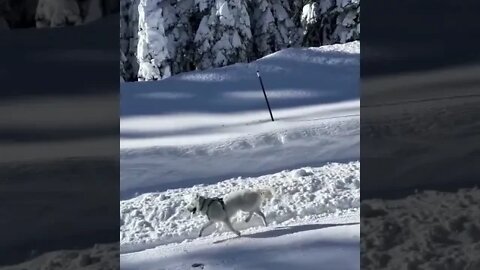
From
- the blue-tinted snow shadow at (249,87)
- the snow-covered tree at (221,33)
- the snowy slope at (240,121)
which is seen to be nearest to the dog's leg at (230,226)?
the snowy slope at (240,121)

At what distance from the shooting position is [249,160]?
6938 mm

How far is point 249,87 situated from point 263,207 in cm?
308

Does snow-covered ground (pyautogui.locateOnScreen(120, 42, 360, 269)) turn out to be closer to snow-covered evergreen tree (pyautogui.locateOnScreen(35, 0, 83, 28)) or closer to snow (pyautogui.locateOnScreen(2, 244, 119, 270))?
snow (pyautogui.locateOnScreen(2, 244, 119, 270))

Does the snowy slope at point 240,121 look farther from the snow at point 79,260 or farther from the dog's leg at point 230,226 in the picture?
the snow at point 79,260

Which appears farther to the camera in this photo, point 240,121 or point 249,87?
point 249,87

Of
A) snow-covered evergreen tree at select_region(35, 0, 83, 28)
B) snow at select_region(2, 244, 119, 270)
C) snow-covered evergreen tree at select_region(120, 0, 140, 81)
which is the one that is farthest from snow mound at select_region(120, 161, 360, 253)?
snow-covered evergreen tree at select_region(35, 0, 83, 28)

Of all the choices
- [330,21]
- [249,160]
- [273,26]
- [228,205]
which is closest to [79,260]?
[228,205]

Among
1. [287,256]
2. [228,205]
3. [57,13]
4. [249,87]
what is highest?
[57,13]

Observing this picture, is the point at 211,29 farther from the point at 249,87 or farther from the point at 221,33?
the point at 249,87

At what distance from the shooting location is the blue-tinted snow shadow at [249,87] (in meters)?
7.91

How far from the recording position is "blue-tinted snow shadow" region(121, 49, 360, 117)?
7.91 meters

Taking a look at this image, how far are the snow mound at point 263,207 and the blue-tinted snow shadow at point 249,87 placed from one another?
1.48 meters

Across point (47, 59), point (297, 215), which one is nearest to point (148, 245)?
point (297, 215)

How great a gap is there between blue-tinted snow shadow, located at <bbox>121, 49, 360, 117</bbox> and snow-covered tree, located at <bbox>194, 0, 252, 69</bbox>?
5.5 inches
